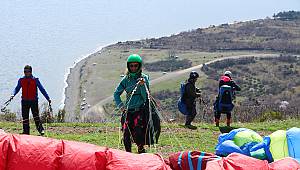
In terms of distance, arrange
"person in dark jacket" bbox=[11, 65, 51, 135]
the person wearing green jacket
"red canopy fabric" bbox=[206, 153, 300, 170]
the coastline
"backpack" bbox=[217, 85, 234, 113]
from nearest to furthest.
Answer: "red canopy fabric" bbox=[206, 153, 300, 170], the person wearing green jacket, "person in dark jacket" bbox=[11, 65, 51, 135], "backpack" bbox=[217, 85, 234, 113], the coastline

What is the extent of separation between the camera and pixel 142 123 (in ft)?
16.9

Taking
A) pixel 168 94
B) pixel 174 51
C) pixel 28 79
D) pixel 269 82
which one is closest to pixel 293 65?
pixel 269 82

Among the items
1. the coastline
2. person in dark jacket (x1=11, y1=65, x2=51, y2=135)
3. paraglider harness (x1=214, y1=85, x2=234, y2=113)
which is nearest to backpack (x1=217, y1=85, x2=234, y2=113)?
paraglider harness (x1=214, y1=85, x2=234, y2=113)

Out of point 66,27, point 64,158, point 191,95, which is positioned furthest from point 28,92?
point 66,27

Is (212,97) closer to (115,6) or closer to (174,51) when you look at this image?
(174,51)

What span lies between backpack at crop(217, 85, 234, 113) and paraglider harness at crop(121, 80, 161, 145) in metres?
3.95

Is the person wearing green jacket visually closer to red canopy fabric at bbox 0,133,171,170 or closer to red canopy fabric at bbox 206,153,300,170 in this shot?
red canopy fabric at bbox 0,133,171,170

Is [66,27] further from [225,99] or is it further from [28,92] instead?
[28,92]

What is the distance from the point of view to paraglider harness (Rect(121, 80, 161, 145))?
513 centimetres

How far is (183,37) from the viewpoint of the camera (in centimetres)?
7012

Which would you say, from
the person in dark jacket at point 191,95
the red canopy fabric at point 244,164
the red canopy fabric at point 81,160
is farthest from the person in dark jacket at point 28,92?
the red canopy fabric at point 244,164

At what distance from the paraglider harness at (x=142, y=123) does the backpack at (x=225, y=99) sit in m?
3.95

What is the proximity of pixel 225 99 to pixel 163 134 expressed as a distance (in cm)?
158

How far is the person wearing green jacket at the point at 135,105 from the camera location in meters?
5.13
